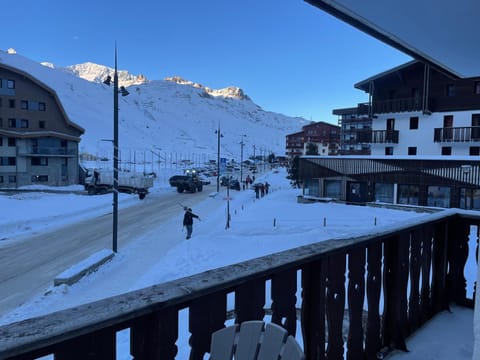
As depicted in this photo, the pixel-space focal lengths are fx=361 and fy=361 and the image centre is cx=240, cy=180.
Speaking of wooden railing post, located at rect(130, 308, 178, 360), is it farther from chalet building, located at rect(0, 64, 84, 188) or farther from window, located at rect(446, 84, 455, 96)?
chalet building, located at rect(0, 64, 84, 188)

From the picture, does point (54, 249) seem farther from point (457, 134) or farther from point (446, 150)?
point (446, 150)

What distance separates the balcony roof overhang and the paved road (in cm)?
1142

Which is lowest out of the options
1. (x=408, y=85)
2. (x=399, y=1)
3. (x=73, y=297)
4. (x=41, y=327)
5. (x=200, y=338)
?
(x=73, y=297)

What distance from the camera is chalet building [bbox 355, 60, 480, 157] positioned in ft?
92.5

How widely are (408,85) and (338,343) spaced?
110 ft

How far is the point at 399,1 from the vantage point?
6.62ft

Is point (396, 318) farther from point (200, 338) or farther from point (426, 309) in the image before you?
point (200, 338)

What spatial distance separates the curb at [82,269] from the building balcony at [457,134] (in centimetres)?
2682

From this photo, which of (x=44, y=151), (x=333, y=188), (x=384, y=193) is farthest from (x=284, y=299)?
(x=44, y=151)

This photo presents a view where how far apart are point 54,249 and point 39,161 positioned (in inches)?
1207

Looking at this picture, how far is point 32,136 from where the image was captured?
41.9m

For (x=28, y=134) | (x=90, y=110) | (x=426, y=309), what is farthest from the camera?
(x=90, y=110)

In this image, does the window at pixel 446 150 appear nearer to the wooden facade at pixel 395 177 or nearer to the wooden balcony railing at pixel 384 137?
the wooden balcony railing at pixel 384 137

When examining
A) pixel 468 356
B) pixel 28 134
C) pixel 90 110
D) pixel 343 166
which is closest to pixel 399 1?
pixel 468 356
